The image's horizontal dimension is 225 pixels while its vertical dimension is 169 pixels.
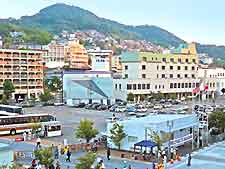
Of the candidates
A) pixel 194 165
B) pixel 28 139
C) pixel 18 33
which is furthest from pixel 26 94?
pixel 18 33

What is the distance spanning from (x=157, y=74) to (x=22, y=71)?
2145cm

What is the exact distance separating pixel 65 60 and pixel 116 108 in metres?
78.8

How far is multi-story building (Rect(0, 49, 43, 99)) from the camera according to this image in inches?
2803

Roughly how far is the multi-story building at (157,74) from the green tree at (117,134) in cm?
3911

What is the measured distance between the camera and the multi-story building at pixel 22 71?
234 ft

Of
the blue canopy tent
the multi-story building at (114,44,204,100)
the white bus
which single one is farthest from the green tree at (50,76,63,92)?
the blue canopy tent

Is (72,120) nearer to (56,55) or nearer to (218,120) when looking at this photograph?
(218,120)

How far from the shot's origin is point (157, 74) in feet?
241

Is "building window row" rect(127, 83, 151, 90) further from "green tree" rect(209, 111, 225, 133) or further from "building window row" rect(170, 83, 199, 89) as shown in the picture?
"green tree" rect(209, 111, 225, 133)

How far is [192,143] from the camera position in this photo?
3159 cm

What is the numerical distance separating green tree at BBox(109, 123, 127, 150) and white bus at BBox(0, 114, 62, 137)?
7686 millimetres

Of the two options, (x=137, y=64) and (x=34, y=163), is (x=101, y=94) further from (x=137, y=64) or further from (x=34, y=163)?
(x=34, y=163)

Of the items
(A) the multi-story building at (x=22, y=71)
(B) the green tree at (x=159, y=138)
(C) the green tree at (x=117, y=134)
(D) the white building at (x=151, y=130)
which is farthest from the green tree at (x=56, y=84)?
(B) the green tree at (x=159, y=138)

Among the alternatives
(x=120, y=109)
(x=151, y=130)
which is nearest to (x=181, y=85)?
(x=120, y=109)
